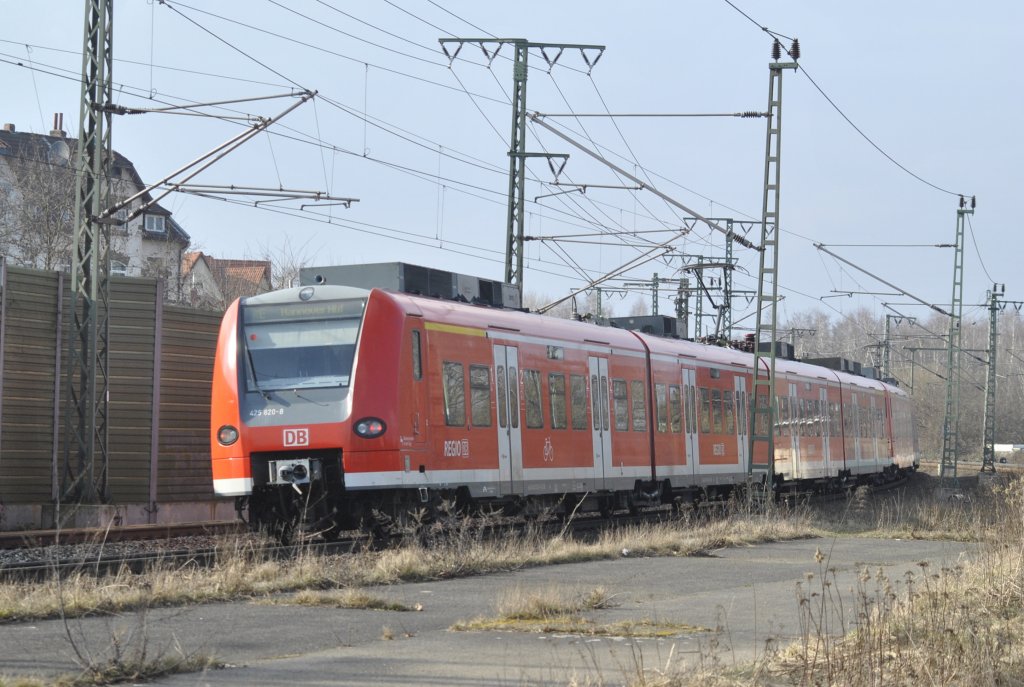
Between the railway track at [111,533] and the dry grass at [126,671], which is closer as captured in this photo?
the dry grass at [126,671]

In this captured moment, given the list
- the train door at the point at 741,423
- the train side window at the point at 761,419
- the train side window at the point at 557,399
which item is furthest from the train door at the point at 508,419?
the train side window at the point at 761,419

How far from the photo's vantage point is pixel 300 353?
1669cm

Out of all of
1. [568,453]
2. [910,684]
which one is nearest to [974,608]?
[910,684]

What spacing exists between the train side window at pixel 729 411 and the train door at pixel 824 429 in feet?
24.5

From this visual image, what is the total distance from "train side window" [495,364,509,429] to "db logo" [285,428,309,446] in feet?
11.4

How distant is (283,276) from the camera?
219ft

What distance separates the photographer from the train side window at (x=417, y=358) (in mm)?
16812

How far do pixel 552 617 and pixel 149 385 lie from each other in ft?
50.8

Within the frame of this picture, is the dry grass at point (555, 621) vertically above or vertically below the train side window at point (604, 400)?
below

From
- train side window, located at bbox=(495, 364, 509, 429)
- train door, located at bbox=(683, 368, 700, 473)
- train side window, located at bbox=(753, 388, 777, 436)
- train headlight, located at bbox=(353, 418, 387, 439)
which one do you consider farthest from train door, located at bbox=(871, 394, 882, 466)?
train headlight, located at bbox=(353, 418, 387, 439)

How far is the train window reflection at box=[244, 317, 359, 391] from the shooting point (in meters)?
16.5

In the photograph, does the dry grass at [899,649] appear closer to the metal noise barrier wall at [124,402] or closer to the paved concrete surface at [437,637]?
the paved concrete surface at [437,637]

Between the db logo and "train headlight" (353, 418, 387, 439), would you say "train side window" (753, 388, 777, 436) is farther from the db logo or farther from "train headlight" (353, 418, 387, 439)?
the db logo

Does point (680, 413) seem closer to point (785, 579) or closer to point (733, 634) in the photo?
point (785, 579)
